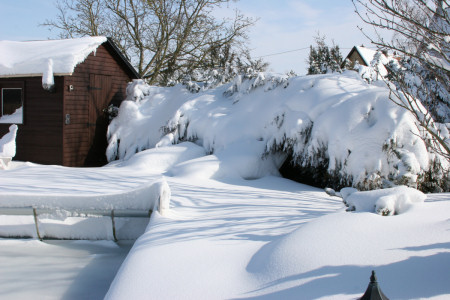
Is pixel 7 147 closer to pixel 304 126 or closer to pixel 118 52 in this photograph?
pixel 118 52

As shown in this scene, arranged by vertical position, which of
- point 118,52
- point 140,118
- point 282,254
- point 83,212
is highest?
point 118,52

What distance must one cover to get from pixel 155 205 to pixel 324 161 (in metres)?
4.25

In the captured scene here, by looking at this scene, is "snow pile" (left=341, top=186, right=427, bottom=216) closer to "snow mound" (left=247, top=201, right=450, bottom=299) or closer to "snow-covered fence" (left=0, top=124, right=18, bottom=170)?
"snow mound" (left=247, top=201, right=450, bottom=299)

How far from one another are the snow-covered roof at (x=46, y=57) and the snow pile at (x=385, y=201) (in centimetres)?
999

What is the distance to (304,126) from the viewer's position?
28.2 feet

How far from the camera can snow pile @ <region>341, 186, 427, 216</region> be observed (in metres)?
3.70

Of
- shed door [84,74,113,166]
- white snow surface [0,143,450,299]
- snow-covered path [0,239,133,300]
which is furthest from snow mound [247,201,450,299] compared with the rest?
shed door [84,74,113,166]

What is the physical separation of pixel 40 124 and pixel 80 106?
50.7 inches

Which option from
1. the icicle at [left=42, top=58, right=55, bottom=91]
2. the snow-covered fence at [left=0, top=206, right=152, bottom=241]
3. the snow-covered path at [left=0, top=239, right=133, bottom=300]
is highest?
the icicle at [left=42, top=58, right=55, bottom=91]

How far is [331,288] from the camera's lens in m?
2.77

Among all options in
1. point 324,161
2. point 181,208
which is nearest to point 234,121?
point 324,161

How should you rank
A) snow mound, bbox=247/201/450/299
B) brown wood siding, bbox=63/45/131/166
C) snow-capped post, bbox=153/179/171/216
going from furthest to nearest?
brown wood siding, bbox=63/45/131/166 → snow-capped post, bbox=153/179/171/216 → snow mound, bbox=247/201/450/299

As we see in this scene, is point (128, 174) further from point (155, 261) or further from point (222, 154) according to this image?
point (155, 261)

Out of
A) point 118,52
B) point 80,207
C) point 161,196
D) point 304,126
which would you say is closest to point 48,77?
point 118,52
